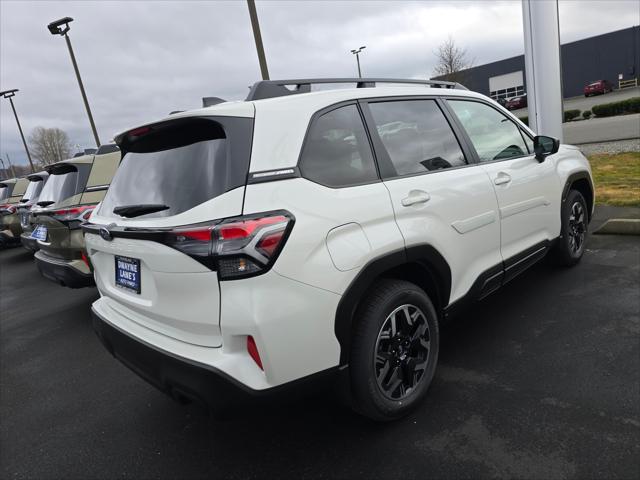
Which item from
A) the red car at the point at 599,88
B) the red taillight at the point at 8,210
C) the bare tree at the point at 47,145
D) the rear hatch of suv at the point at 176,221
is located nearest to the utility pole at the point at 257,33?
the red taillight at the point at 8,210

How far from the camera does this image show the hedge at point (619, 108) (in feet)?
74.8

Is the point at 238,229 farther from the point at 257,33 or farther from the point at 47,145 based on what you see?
the point at 47,145

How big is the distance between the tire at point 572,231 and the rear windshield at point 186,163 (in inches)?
130

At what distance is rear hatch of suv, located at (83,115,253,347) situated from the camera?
194cm

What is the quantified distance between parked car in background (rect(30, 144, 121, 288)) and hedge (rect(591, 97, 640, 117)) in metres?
25.7

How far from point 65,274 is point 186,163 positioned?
330 cm

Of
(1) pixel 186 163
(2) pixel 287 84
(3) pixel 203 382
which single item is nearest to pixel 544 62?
(2) pixel 287 84

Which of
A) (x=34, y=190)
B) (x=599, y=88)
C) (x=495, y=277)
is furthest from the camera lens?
(x=599, y=88)

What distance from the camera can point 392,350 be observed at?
8.10 ft

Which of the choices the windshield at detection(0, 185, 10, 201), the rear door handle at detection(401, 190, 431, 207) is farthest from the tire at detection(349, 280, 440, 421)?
the windshield at detection(0, 185, 10, 201)

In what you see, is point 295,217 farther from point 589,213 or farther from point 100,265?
point 589,213

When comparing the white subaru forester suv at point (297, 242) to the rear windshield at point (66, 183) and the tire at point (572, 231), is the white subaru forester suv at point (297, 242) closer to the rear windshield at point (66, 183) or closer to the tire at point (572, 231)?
the tire at point (572, 231)

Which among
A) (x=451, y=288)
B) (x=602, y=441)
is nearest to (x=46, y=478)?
(x=451, y=288)

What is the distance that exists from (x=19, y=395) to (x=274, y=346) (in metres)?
2.90
